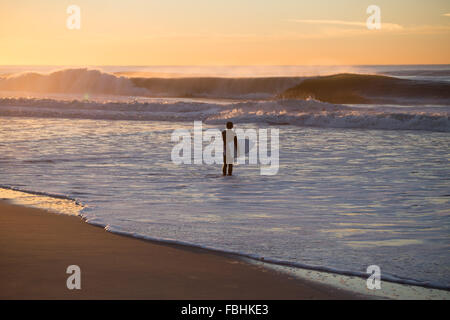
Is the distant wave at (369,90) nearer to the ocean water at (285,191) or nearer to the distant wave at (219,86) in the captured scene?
the distant wave at (219,86)

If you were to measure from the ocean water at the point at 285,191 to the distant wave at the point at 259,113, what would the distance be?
53.5 inches

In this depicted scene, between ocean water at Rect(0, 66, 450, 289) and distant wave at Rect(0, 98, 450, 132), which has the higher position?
distant wave at Rect(0, 98, 450, 132)

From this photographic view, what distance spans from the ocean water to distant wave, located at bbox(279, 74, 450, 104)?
1753 cm

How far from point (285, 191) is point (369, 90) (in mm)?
35034

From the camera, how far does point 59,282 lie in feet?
17.1

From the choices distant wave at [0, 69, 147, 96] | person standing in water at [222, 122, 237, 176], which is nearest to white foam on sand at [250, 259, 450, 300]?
person standing in water at [222, 122, 237, 176]

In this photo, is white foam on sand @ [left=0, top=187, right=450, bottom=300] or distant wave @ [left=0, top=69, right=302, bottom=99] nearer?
white foam on sand @ [left=0, top=187, right=450, bottom=300]

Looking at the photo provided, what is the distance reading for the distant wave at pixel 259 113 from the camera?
2428cm

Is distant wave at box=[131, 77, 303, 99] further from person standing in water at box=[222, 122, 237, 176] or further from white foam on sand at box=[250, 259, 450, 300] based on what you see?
white foam on sand at box=[250, 259, 450, 300]

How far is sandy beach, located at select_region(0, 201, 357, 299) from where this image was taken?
5047mm

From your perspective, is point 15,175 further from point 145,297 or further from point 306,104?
point 306,104

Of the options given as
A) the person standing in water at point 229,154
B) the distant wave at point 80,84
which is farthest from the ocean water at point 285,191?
the distant wave at point 80,84
